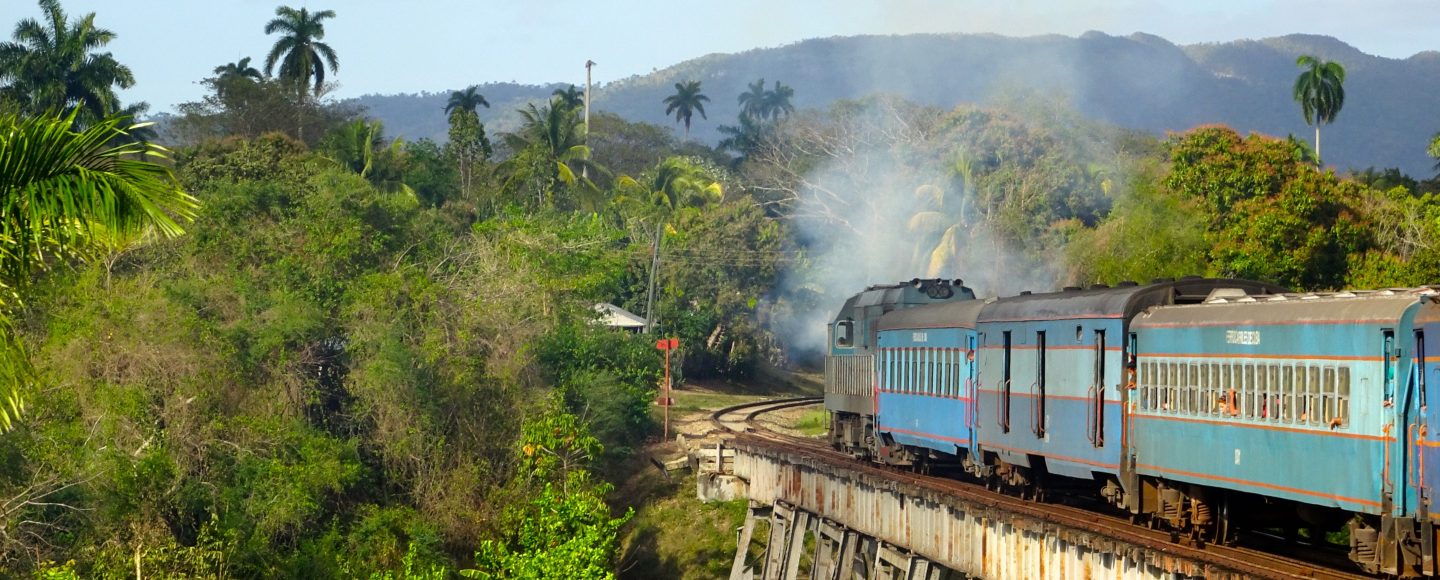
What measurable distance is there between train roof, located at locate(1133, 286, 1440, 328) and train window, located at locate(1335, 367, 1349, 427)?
0.52m

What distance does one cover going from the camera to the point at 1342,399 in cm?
1488

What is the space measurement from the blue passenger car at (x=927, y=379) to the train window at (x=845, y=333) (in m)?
1.88

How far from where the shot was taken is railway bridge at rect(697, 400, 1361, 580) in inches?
653

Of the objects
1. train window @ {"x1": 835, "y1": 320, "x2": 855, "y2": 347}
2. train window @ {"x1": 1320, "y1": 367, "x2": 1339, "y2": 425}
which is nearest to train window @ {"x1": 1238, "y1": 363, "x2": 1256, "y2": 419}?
train window @ {"x1": 1320, "y1": 367, "x2": 1339, "y2": 425}

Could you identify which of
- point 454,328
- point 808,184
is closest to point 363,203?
point 454,328

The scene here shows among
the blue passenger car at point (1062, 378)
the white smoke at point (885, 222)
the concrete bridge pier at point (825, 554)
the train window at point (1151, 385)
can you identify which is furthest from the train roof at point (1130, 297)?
the white smoke at point (885, 222)

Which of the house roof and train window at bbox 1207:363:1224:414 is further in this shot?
the house roof

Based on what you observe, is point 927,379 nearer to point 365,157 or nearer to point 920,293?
point 920,293

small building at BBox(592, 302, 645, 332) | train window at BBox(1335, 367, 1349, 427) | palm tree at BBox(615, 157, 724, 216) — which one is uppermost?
palm tree at BBox(615, 157, 724, 216)

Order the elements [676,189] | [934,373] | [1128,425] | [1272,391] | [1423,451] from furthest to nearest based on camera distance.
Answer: [676,189] → [934,373] → [1128,425] → [1272,391] → [1423,451]

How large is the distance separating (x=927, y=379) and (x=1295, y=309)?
36.2 ft

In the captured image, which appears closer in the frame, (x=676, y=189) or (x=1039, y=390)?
(x=1039, y=390)

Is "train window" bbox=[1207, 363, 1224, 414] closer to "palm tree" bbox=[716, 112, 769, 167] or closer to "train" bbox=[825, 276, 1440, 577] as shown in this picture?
"train" bbox=[825, 276, 1440, 577]

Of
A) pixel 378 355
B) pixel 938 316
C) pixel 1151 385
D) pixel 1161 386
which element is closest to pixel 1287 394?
pixel 1161 386
